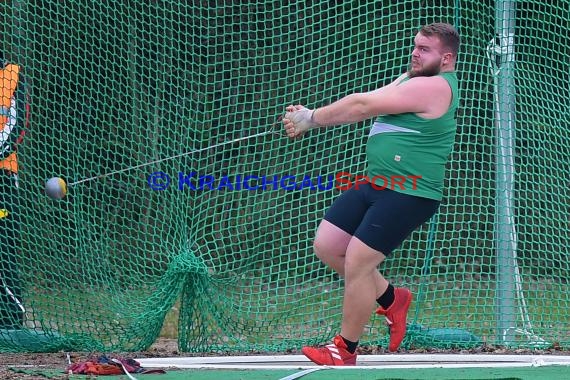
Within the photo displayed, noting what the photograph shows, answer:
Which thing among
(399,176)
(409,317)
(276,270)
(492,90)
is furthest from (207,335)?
(492,90)

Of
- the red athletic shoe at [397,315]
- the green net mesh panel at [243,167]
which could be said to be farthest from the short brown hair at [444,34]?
the green net mesh panel at [243,167]

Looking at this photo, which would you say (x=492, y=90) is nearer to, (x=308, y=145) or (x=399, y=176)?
(x=308, y=145)

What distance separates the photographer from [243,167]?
23.6ft

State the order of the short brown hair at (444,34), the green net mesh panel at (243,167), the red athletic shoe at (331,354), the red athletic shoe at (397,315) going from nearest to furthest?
the short brown hair at (444,34) → the red athletic shoe at (331,354) → the red athletic shoe at (397,315) → the green net mesh panel at (243,167)

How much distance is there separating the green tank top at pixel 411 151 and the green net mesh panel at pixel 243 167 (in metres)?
1.55

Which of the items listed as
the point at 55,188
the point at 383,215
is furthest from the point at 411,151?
the point at 55,188

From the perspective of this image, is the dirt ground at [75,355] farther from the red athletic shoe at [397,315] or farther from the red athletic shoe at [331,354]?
the red athletic shoe at [331,354]

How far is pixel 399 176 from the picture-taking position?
16.8ft

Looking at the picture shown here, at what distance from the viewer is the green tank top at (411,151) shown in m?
5.11

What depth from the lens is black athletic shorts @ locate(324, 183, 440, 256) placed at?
5090 mm

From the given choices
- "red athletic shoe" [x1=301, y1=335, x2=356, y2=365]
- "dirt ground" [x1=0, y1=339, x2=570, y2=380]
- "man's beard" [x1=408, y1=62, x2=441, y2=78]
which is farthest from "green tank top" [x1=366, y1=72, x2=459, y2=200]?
"dirt ground" [x1=0, y1=339, x2=570, y2=380]

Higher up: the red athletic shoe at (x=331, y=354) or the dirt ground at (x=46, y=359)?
the dirt ground at (x=46, y=359)

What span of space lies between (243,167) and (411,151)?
2.28 metres

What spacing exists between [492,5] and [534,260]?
1762mm
